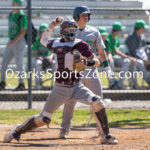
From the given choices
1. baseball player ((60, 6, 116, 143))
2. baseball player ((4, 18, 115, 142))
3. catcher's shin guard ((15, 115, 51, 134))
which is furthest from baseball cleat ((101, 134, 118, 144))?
baseball player ((60, 6, 116, 143))

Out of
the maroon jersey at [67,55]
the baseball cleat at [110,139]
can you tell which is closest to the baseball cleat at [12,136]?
the maroon jersey at [67,55]

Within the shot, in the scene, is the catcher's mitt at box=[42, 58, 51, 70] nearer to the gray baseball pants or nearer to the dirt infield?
the dirt infield

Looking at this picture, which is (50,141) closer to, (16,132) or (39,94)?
(16,132)

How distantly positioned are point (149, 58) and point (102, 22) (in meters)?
1.67

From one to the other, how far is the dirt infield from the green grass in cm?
62

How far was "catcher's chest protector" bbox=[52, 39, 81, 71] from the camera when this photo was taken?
22.5 ft

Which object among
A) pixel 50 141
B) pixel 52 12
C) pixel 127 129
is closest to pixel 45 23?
pixel 52 12

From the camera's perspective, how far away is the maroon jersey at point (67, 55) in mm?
6852

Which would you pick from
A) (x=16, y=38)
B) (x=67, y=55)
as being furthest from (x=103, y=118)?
(x=16, y=38)

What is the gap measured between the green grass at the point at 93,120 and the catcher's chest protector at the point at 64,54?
105 inches

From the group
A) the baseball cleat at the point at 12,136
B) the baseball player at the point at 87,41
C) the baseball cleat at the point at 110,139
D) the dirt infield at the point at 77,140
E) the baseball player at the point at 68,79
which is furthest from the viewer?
the baseball player at the point at 87,41

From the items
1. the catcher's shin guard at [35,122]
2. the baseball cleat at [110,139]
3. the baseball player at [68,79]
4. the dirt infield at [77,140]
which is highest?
the baseball player at [68,79]

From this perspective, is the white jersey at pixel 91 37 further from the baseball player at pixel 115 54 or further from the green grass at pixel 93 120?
the baseball player at pixel 115 54

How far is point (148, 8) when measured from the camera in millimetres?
11219
